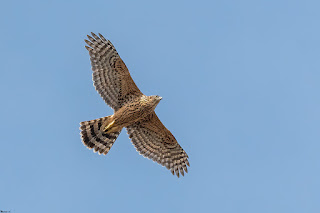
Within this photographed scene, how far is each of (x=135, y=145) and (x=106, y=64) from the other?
3587mm

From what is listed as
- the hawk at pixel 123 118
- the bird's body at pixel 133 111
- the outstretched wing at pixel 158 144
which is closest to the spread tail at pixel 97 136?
the hawk at pixel 123 118

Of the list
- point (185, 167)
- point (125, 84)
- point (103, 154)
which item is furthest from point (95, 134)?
point (185, 167)

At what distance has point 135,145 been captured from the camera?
82.9 feet

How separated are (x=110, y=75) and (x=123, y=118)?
1724 mm

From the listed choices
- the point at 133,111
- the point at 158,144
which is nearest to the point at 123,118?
the point at 133,111

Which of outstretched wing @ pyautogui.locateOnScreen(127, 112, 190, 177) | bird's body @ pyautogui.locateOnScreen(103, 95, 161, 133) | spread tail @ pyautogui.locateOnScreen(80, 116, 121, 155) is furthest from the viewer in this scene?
outstretched wing @ pyautogui.locateOnScreen(127, 112, 190, 177)

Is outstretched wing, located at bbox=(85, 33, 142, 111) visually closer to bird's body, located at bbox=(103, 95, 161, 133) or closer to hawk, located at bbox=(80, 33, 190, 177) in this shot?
hawk, located at bbox=(80, 33, 190, 177)

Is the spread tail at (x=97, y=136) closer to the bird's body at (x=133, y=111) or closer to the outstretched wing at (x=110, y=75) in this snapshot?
the bird's body at (x=133, y=111)

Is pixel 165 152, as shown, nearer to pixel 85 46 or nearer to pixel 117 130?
pixel 117 130

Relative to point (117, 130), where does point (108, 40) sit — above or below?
above

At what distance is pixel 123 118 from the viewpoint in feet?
79.4

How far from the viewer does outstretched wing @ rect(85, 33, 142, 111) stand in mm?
23875

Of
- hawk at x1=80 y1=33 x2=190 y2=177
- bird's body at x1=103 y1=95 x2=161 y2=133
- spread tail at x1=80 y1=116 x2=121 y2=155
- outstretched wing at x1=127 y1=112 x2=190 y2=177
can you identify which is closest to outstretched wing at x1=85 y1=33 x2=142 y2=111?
hawk at x1=80 y1=33 x2=190 y2=177

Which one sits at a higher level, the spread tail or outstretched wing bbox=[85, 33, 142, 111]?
outstretched wing bbox=[85, 33, 142, 111]
